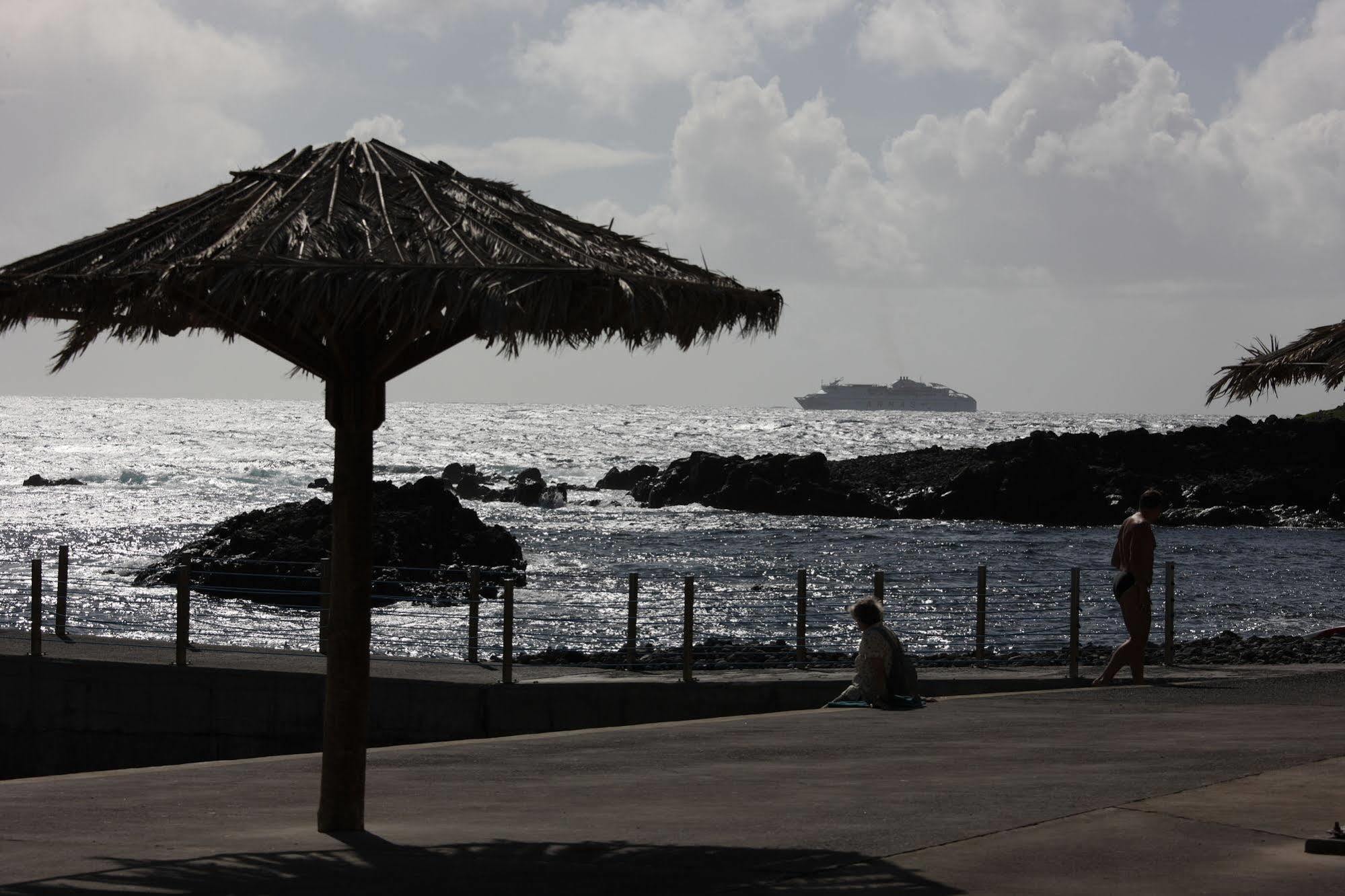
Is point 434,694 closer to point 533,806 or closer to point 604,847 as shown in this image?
point 533,806

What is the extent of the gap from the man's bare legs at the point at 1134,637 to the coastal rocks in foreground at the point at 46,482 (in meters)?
67.7

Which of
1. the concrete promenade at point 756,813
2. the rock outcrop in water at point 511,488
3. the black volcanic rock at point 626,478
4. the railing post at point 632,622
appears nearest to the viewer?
the concrete promenade at point 756,813

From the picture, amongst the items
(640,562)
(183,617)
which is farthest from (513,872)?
(640,562)

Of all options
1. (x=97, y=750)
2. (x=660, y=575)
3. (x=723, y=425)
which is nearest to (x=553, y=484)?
(x=660, y=575)

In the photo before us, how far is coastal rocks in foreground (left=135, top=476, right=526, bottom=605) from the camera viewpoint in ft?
90.1

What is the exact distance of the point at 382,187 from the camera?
6.25m

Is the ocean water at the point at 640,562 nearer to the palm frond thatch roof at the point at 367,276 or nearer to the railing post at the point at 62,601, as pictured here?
the railing post at the point at 62,601

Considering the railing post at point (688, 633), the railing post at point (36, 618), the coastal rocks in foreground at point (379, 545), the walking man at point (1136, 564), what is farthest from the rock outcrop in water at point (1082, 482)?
the railing post at point (36, 618)

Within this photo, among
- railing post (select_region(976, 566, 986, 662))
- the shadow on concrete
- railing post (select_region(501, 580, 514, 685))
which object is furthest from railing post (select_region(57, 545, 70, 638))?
the shadow on concrete

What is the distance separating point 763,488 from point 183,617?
4797 cm

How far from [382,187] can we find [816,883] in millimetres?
3120

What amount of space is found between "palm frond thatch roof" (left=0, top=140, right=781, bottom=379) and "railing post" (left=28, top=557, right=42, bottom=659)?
264 inches

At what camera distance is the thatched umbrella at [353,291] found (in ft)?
17.9

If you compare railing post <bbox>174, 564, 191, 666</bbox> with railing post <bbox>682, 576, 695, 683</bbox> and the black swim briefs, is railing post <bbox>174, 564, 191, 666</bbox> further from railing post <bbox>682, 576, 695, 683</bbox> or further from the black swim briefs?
the black swim briefs
